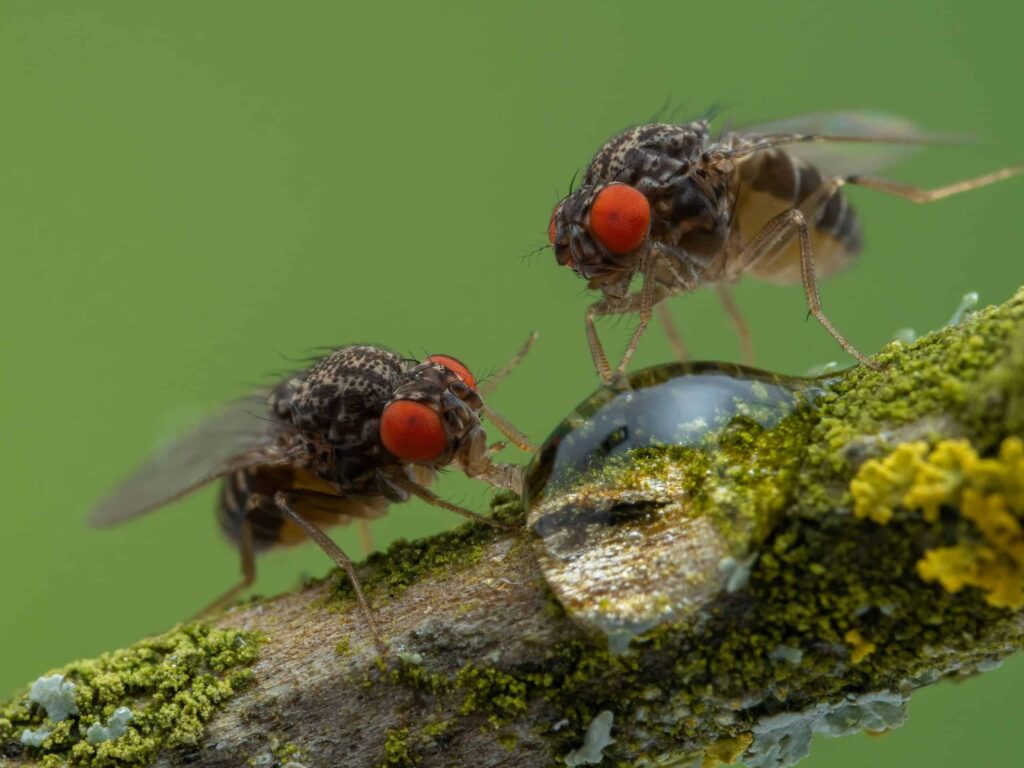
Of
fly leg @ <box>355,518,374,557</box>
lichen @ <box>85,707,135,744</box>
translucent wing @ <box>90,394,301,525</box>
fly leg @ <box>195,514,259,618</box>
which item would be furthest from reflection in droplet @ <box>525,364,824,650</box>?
fly leg @ <box>355,518,374,557</box>

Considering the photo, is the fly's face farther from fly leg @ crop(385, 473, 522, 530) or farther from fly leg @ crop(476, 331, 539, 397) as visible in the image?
fly leg @ crop(385, 473, 522, 530)

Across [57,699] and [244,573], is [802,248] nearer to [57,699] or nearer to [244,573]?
[244,573]

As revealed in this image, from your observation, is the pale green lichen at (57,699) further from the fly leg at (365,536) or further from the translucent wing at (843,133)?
the translucent wing at (843,133)

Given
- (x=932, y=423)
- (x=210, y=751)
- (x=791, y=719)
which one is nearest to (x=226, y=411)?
(x=210, y=751)

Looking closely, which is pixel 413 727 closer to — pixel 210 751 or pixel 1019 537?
pixel 210 751


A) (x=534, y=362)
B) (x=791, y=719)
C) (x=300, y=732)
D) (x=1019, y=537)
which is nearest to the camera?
(x=1019, y=537)

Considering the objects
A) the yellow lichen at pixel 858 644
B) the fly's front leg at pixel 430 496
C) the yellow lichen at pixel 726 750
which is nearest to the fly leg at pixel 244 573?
the fly's front leg at pixel 430 496

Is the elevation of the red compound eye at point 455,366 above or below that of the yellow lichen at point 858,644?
above
